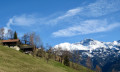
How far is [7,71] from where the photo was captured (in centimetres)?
4384

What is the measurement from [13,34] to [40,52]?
57.9 m

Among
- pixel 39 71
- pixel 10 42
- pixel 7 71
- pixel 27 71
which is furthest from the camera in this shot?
pixel 10 42

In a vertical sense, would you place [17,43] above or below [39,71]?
above

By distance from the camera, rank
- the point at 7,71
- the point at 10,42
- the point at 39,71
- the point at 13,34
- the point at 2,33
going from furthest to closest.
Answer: the point at 13,34, the point at 2,33, the point at 10,42, the point at 39,71, the point at 7,71

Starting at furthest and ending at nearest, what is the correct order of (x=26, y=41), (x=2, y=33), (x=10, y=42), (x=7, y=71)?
(x=26, y=41), (x=2, y=33), (x=10, y=42), (x=7, y=71)

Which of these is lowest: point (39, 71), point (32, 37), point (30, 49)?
point (39, 71)

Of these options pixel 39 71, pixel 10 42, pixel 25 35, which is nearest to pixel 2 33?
pixel 25 35

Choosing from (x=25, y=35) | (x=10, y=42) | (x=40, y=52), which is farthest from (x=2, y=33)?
(x=40, y=52)

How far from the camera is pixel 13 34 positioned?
577ft

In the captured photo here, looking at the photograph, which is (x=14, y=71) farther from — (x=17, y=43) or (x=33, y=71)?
(x=17, y=43)

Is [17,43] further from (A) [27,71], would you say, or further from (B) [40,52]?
(A) [27,71]

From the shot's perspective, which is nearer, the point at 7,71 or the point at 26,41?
the point at 7,71

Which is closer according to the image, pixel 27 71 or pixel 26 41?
pixel 27 71

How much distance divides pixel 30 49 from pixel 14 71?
270ft
